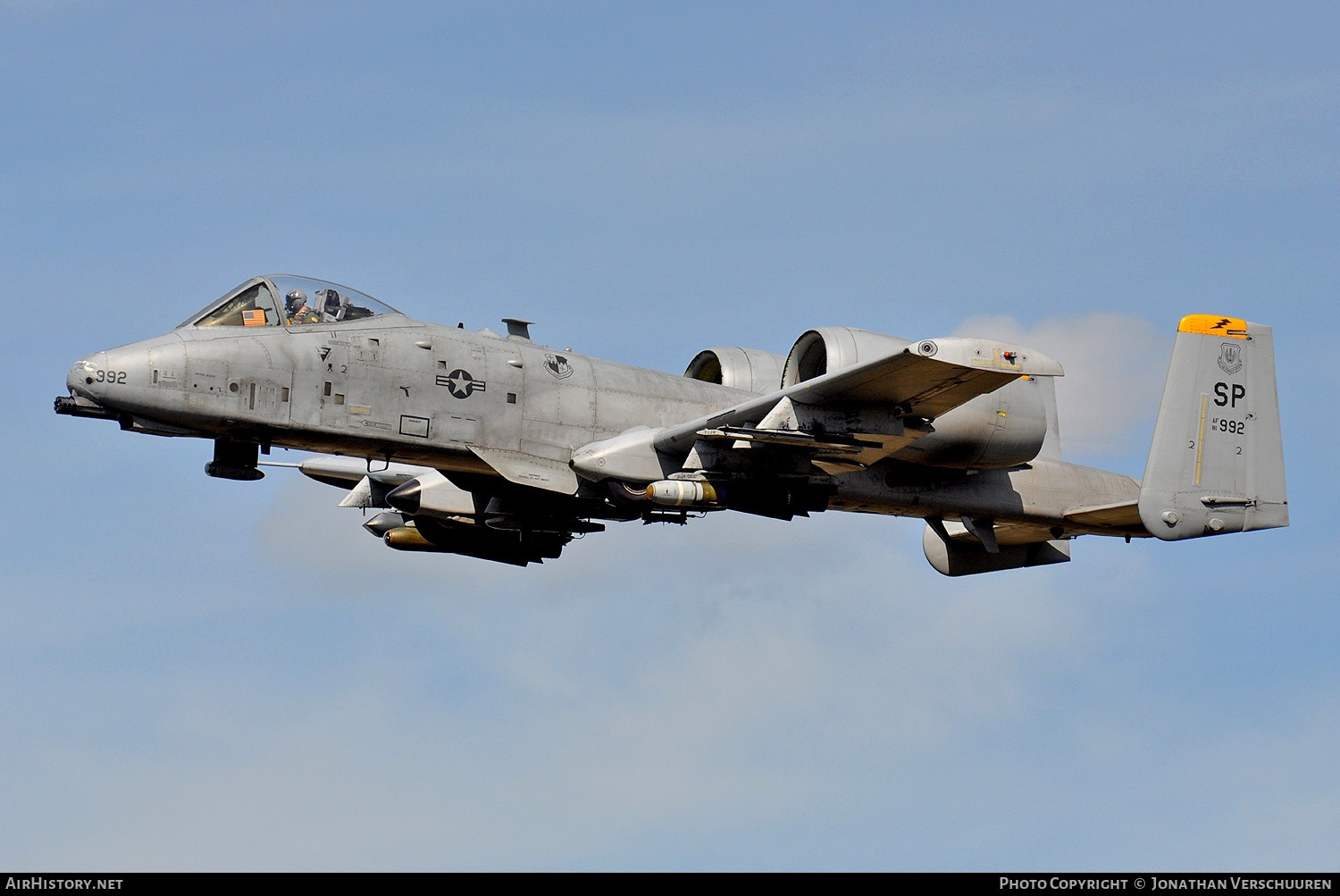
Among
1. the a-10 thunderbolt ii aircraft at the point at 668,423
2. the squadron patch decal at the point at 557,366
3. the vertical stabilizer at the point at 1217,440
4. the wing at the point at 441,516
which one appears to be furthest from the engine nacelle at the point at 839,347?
the vertical stabilizer at the point at 1217,440

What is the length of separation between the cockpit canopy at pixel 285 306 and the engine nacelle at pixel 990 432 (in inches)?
344

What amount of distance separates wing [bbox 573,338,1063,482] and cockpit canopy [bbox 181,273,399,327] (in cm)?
411

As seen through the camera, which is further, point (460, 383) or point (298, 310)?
point (460, 383)

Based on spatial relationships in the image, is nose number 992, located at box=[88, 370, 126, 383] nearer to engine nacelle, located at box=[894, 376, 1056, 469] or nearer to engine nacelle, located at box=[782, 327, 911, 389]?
engine nacelle, located at box=[782, 327, 911, 389]

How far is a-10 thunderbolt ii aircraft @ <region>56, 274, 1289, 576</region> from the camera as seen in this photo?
23656 millimetres

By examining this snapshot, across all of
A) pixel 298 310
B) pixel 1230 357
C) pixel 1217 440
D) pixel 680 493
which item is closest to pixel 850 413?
pixel 680 493

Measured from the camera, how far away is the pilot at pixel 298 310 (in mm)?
24703

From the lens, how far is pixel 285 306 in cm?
2473

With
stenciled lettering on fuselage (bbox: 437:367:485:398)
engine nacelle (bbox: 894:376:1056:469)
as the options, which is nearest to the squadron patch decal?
stenciled lettering on fuselage (bbox: 437:367:485:398)

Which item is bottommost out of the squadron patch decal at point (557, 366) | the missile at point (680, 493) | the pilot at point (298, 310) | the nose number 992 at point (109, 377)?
the missile at point (680, 493)

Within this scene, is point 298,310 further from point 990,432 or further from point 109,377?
point 990,432

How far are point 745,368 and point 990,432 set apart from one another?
444 cm

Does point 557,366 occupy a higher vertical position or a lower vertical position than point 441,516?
higher

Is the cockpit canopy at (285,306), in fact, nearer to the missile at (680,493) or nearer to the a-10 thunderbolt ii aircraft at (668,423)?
the a-10 thunderbolt ii aircraft at (668,423)
